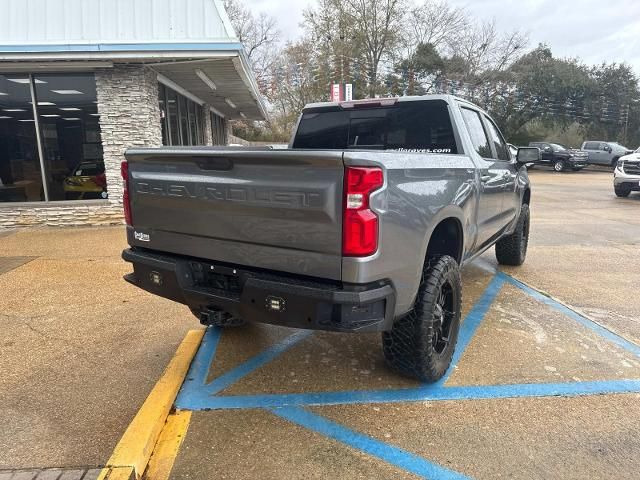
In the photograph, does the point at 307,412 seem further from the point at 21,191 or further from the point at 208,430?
the point at 21,191

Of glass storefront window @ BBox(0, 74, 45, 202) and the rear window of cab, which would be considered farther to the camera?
glass storefront window @ BBox(0, 74, 45, 202)

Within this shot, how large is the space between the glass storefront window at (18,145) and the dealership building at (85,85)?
2 cm

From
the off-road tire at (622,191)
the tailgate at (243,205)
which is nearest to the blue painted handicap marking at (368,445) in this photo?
the tailgate at (243,205)

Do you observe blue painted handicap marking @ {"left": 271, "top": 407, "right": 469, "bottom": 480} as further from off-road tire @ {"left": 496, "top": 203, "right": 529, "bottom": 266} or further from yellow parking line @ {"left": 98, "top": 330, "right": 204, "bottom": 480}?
off-road tire @ {"left": 496, "top": 203, "right": 529, "bottom": 266}

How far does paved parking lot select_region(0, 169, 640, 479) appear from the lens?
105 inches

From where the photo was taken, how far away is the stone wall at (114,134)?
8.93 m

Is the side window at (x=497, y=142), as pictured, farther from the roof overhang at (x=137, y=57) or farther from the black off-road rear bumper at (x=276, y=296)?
the roof overhang at (x=137, y=57)

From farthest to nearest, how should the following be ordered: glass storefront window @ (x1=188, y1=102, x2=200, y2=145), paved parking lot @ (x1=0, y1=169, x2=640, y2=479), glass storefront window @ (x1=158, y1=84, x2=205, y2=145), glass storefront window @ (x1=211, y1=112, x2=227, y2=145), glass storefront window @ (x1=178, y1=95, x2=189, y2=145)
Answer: glass storefront window @ (x1=211, y1=112, x2=227, y2=145), glass storefront window @ (x1=188, y1=102, x2=200, y2=145), glass storefront window @ (x1=178, y1=95, x2=189, y2=145), glass storefront window @ (x1=158, y1=84, x2=205, y2=145), paved parking lot @ (x1=0, y1=169, x2=640, y2=479)

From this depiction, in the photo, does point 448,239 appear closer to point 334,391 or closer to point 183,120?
point 334,391

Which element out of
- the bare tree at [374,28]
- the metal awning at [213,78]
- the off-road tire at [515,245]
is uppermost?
the bare tree at [374,28]

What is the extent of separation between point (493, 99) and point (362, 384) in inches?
1510

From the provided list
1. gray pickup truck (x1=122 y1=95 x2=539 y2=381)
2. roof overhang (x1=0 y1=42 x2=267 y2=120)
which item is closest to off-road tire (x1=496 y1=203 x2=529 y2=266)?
gray pickup truck (x1=122 y1=95 x2=539 y2=381)

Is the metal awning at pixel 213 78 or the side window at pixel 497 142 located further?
the metal awning at pixel 213 78

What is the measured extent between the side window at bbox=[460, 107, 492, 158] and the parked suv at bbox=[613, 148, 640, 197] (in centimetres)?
1291
